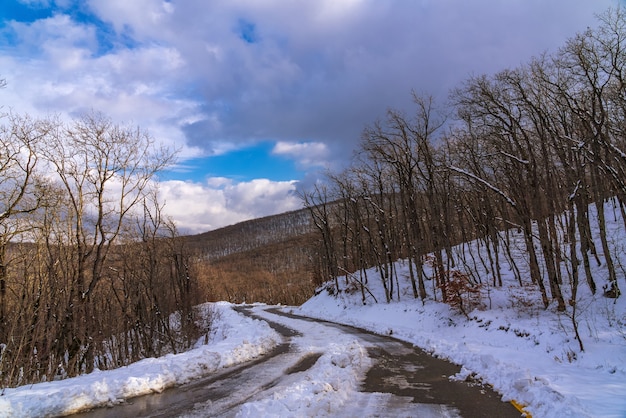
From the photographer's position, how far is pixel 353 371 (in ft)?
32.4

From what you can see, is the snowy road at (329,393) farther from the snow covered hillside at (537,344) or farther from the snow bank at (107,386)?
the snow covered hillside at (537,344)

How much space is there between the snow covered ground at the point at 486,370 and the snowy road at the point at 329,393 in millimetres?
52

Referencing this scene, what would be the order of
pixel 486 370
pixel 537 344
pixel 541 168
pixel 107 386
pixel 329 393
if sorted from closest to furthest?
pixel 329 393 < pixel 107 386 < pixel 486 370 < pixel 537 344 < pixel 541 168

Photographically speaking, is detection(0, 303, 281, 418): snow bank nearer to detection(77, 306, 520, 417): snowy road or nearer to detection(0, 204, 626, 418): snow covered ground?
detection(0, 204, 626, 418): snow covered ground

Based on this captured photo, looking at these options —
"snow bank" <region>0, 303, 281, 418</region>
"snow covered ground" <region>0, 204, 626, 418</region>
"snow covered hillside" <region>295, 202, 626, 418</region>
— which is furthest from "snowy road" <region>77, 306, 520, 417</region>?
"snow covered hillside" <region>295, 202, 626, 418</region>

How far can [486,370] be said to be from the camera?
9.25m

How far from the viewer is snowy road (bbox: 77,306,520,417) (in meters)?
6.49

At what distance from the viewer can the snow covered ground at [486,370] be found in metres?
6.46

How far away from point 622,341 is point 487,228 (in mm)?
17366

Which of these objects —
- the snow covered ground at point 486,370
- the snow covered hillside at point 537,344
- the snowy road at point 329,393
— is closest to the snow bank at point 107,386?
the snow covered ground at point 486,370

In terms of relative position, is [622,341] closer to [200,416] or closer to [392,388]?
[392,388]

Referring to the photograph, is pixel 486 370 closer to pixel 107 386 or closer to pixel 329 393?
pixel 329 393

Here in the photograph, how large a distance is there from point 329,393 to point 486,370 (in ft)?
14.1

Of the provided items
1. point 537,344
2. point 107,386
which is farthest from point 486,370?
point 107,386
